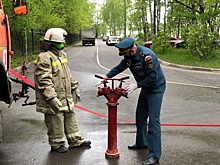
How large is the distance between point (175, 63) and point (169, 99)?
10221mm

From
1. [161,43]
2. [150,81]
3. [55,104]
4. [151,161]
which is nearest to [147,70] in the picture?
[150,81]

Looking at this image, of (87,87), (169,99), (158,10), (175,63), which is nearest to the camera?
(169,99)

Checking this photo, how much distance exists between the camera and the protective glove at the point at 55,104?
457 centimetres

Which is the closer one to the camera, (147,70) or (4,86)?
(147,70)

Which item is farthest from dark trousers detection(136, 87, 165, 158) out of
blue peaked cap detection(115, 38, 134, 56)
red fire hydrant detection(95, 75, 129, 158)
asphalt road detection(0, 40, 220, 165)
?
blue peaked cap detection(115, 38, 134, 56)

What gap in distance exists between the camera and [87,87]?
11148 millimetres

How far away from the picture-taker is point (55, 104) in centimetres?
459

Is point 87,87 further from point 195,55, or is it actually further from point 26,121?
point 195,55

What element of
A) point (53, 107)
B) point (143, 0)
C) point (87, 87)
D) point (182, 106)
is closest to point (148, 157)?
point (53, 107)

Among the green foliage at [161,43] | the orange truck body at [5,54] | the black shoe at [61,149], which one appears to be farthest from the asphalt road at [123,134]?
the green foliage at [161,43]

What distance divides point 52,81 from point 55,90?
13cm

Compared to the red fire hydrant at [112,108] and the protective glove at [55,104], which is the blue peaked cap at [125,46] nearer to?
the red fire hydrant at [112,108]

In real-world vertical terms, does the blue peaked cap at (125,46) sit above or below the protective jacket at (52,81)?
above

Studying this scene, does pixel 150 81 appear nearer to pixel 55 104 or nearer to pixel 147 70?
pixel 147 70
